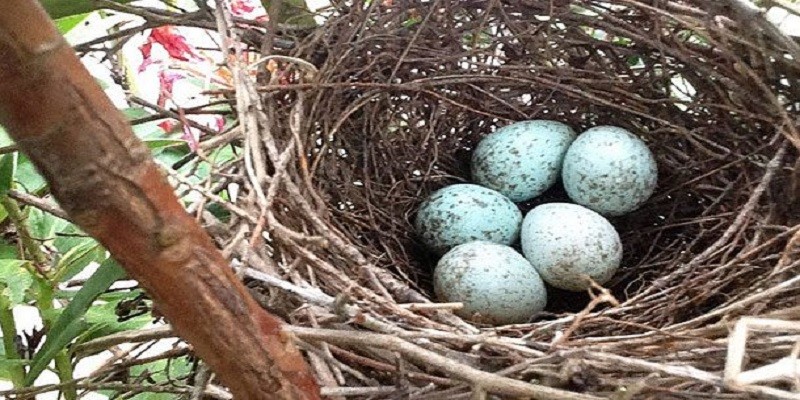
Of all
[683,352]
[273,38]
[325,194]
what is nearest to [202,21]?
[273,38]

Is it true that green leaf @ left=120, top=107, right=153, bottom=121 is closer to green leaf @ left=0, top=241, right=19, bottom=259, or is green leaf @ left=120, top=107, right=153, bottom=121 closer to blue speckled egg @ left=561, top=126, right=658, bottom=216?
green leaf @ left=0, top=241, right=19, bottom=259

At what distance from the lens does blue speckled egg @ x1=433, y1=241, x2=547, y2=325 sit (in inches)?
32.7

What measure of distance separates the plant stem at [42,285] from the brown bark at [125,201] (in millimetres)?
331

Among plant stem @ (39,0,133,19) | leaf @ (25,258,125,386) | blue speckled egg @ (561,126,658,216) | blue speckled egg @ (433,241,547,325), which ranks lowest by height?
blue speckled egg @ (433,241,547,325)

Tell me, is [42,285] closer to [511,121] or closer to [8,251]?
[8,251]

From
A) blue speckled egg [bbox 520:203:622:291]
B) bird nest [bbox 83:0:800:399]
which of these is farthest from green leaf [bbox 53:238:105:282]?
blue speckled egg [bbox 520:203:622:291]

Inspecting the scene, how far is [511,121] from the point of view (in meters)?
1.10

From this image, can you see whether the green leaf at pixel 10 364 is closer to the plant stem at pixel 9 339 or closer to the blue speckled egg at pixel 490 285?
the plant stem at pixel 9 339

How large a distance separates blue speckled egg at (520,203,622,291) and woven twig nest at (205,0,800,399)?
4cm

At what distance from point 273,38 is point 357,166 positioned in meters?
0.18

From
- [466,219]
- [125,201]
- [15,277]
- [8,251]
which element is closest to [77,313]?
[15,277]

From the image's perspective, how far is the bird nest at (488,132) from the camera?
1.99 ft

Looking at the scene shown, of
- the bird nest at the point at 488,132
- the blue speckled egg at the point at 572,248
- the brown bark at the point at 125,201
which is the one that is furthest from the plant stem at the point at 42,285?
the blue speckled egg at the point at 572,248

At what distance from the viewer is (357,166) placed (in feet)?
3.25
